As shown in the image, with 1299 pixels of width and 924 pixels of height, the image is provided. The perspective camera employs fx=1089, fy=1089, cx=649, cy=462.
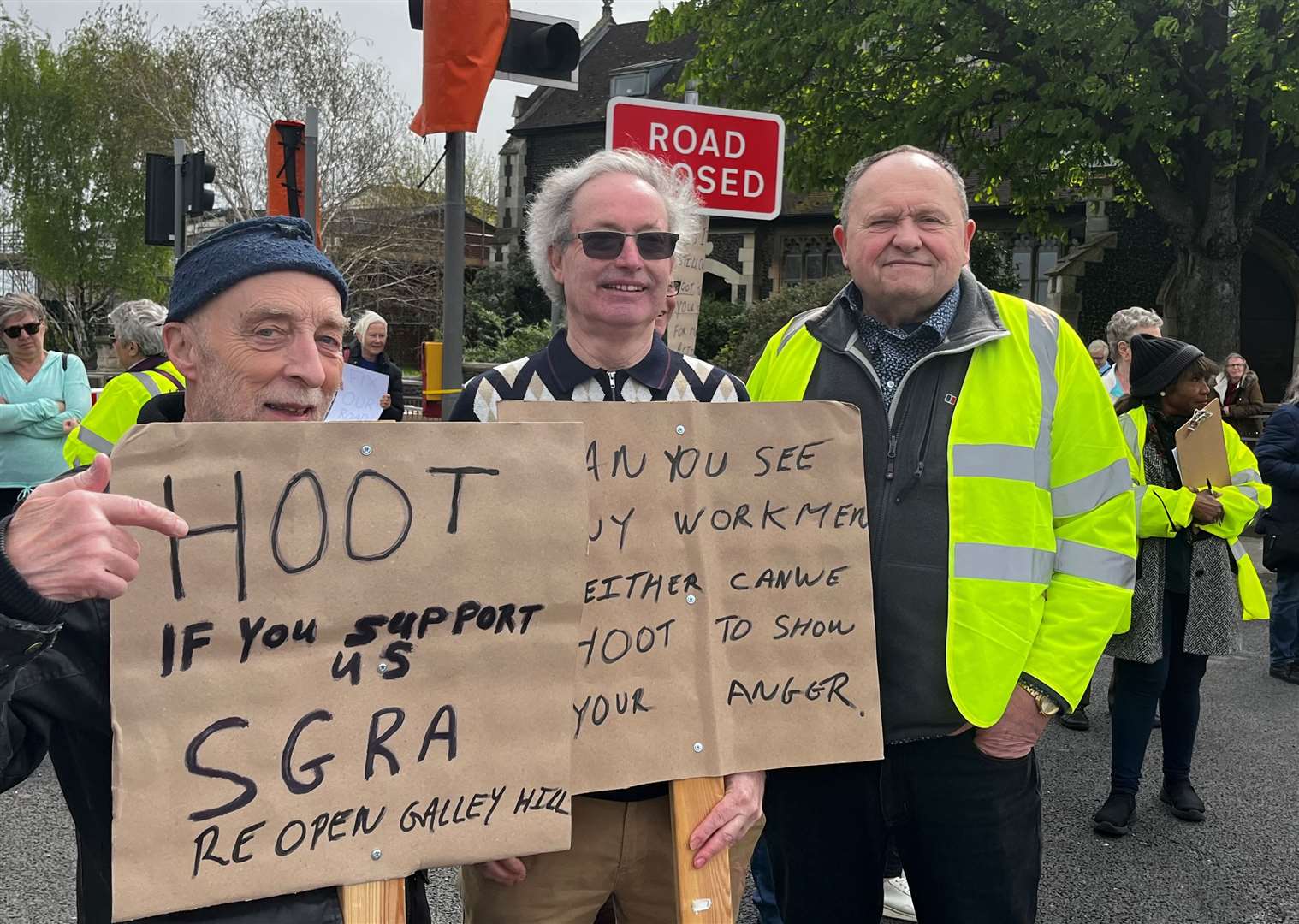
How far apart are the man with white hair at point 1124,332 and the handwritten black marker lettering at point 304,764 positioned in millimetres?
4588

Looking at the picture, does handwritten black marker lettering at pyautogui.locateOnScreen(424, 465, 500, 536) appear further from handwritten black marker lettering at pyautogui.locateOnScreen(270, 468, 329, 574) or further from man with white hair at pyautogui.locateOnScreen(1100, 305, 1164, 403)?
man with white hair at pyautogui.locateOnScreen(1100, 305, 1164, 403)

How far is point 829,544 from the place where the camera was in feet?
6.17

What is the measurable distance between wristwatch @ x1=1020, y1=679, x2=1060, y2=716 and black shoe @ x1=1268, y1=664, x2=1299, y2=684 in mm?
5286

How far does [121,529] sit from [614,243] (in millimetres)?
1051

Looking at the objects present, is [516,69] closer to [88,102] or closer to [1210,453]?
[1210,453]

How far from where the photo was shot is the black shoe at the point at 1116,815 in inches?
166

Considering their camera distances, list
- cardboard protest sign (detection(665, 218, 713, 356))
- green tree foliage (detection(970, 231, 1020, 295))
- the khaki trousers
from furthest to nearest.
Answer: green tree foliage (detection(970, 231, 1020, 295)) → cardboard protest sign (detection(665, 218, 713, 356)) → the khaki trousers

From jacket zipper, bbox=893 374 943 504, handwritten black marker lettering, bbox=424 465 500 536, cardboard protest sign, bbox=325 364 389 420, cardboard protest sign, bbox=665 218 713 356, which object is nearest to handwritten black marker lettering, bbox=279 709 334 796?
handwritten black marker lettering, bbox=424 465 500 536

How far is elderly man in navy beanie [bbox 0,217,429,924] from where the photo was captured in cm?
125

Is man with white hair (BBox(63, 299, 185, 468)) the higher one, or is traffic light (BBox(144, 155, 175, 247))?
traffic light (BBox(144, 155, 175, 247))

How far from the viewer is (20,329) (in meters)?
6.05

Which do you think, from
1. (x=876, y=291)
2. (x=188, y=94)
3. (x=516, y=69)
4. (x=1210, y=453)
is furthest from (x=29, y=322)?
(x=188, y=94)

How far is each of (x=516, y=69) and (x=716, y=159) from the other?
1010 mm

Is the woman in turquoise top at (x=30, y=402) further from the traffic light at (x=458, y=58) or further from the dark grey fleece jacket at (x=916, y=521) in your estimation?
the dark grey fleece jacket at (x=916, y=521)
